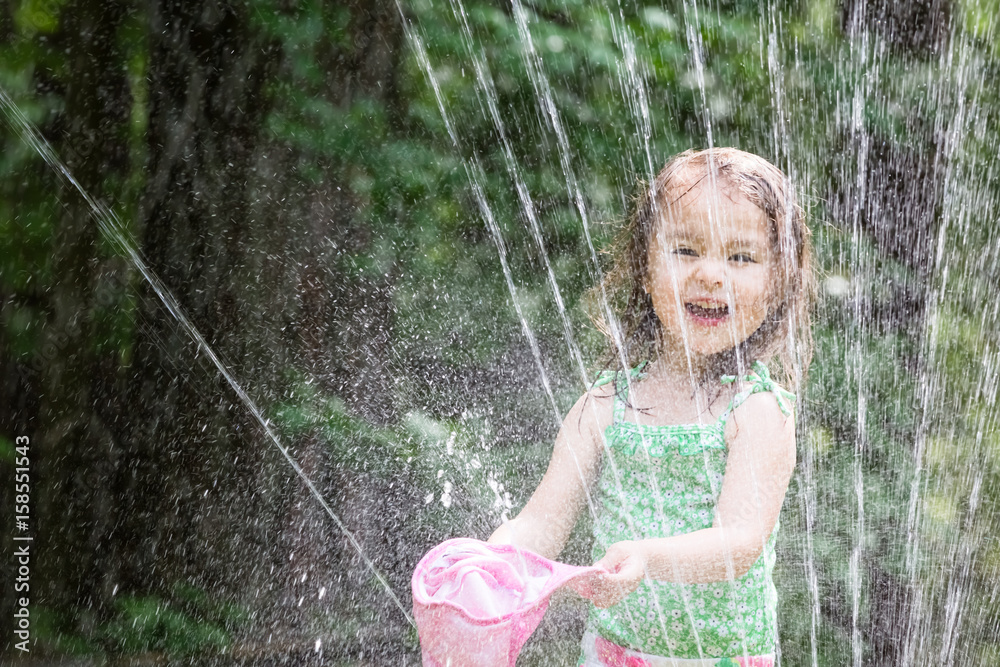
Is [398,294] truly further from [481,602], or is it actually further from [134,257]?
[481,602]

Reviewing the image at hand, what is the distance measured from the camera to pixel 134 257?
313cm

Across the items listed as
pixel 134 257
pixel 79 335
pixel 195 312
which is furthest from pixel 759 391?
pixel 79 335

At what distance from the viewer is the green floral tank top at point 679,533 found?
1.50 metres

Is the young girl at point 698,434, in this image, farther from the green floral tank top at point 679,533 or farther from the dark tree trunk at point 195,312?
the dark tree trunk at point 195,312

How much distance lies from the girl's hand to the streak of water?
73.3 inches

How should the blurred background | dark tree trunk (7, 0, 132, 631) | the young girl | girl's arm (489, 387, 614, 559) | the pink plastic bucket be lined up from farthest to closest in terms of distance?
1. dark tree trunk (7, 0, 132, 631)
2. the blurred background
3. girl's arm (489, 387, 614, 559)
4. the young girl
5. the pink plastic bucket

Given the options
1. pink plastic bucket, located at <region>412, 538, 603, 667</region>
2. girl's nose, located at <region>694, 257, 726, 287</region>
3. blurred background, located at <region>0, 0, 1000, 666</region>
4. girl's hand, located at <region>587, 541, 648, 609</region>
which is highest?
girl's nose, located at <region>694, 257, 726, 287</region>

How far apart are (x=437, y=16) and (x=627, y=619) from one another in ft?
6.68

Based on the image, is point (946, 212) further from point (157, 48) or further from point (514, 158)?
point (157, 48)

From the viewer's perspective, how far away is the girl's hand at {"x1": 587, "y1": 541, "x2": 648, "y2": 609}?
4.20 ft

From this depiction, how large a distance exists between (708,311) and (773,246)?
6.2 inches

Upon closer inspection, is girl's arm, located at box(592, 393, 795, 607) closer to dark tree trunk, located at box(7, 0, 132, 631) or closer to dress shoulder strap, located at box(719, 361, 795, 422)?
dress shoulder strap, located at box(719, 361, 795, 422)

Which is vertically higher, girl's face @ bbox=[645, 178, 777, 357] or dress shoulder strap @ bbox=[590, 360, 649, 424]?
girl's face @ bbox=[645, 178, 777, 357]

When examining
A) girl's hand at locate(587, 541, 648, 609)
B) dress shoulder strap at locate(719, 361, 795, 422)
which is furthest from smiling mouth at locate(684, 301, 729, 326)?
girl's hand at locate(587, 541, 648, 609)
